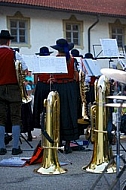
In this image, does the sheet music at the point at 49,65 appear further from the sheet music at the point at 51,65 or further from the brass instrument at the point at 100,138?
the brass instrument at the point at 100,138

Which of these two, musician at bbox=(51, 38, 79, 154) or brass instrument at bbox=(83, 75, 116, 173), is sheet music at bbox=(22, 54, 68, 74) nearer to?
brass instrument at bbox=(83, 75, 116, 173)

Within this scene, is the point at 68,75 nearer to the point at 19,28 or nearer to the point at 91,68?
the point at 91,68

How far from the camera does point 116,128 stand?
4.50 m

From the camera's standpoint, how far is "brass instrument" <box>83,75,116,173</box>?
18.6ft

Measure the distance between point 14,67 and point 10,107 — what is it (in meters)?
0.61

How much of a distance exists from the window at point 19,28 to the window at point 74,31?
7.61ft

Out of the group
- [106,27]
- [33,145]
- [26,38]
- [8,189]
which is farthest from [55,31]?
[8,189]

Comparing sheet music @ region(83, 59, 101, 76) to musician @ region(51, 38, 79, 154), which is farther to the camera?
sheet music @ region(83, 59, 101, 76)

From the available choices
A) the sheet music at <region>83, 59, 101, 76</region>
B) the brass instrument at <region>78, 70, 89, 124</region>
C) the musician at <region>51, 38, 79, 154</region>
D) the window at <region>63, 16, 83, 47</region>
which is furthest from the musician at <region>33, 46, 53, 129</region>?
the window at <region>63, 16, 83, 47</region>

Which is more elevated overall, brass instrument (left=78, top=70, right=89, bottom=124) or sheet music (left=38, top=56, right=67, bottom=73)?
sheet music (left=38, top=56, right=67, bottom=73)

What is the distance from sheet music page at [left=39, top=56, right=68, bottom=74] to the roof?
15.0 metres

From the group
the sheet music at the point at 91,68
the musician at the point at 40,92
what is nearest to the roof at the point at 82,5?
the sheet music at the point at 91,68

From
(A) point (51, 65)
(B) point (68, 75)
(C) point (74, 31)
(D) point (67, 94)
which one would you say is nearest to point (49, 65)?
(A) point (51, 65)

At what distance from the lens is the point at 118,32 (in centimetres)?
2584
